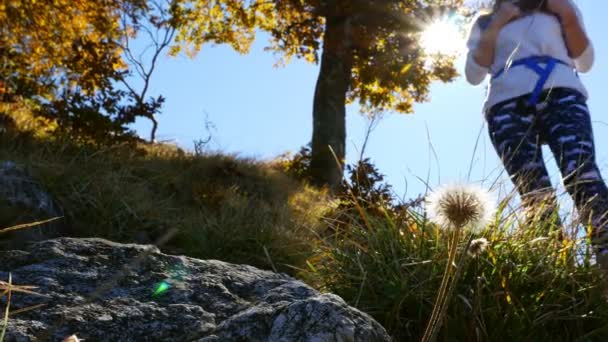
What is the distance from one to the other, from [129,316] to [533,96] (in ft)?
8.30

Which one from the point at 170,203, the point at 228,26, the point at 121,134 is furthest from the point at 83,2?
the point at 170,203

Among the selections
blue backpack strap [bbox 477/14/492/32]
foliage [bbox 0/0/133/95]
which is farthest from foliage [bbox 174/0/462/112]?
blue backpack strap [bbox 477/14/492/32]

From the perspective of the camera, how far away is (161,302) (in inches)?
66.9

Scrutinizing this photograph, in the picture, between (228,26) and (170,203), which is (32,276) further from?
(228,26)

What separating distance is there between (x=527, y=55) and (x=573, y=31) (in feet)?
1.21

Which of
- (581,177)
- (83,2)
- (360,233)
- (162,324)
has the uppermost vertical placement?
→ (83,2)

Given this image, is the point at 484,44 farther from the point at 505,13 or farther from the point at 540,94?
the point at 540,94

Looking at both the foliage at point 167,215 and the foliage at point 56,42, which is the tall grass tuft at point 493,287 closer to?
the foliage at point 167,215

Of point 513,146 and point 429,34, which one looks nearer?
point 513,146

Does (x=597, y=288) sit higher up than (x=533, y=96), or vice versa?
(x=533, y=96)

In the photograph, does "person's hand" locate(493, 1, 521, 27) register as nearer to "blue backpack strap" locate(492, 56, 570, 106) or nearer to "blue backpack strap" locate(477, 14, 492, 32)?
"blue backpack strap" locate(477, 14, 492, 32)

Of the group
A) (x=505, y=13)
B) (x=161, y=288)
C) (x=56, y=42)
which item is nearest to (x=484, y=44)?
(x=505, y=13)

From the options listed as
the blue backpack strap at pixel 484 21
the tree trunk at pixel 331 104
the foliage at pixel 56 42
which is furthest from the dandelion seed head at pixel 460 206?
the tree trunk at pixel 331 104

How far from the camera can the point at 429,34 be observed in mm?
12773
